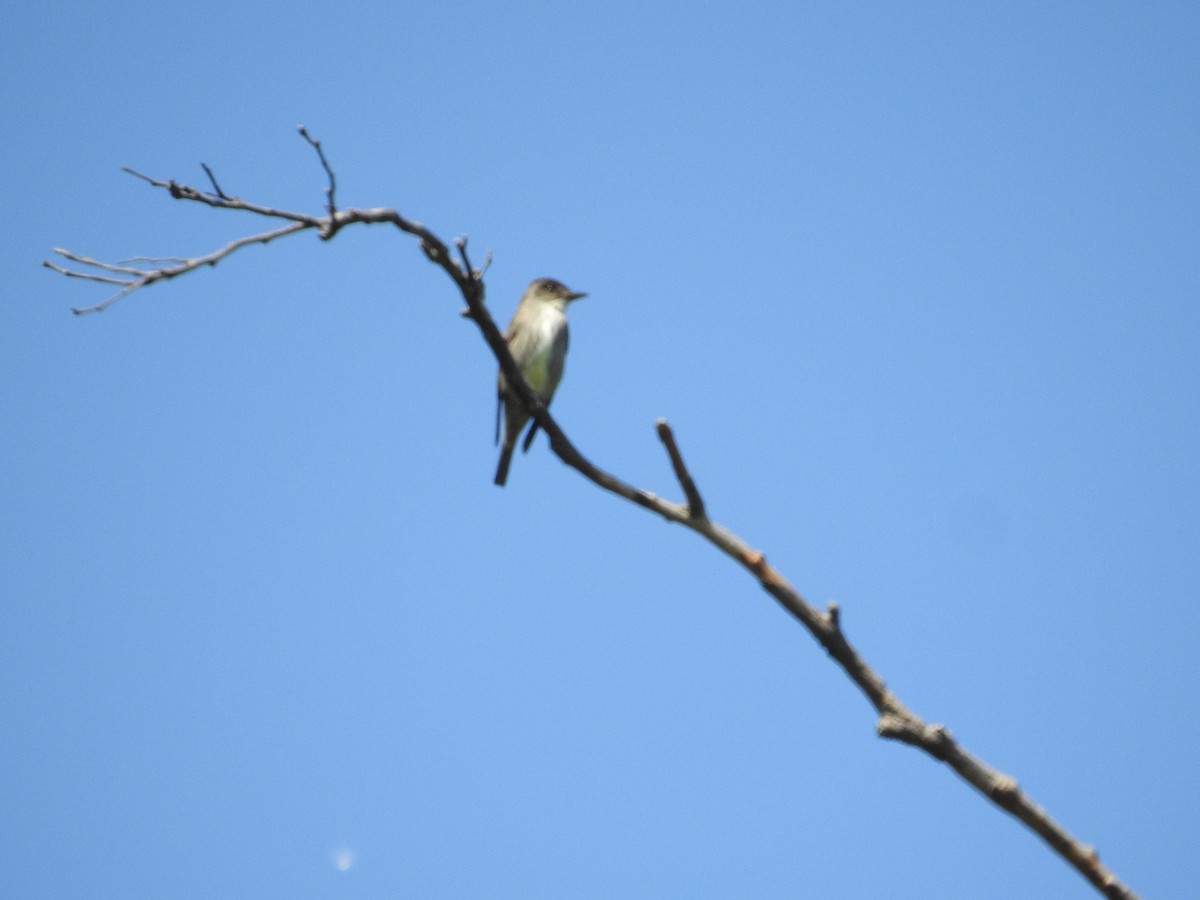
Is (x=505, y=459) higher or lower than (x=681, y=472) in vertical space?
higher

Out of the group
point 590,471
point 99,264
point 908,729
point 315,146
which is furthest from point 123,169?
point 908,729

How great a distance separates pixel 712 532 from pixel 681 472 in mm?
244

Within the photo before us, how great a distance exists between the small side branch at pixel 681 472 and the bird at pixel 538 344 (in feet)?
13.9

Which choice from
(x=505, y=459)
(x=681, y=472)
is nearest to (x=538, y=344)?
(x=505, y=459)

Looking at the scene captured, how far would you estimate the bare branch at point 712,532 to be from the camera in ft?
11.1

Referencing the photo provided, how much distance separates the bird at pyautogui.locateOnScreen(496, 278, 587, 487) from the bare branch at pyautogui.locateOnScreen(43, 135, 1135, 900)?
3847mm

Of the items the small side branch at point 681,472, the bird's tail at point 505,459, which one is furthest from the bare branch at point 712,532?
the bird's tail at point 505,459

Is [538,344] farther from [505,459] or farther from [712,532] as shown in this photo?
[712,532]

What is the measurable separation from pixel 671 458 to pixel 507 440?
14.5 ft

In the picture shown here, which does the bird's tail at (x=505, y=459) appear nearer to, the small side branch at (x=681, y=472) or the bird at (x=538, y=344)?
A: the bird at (x=538, y=344)

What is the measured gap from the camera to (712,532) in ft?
13.4

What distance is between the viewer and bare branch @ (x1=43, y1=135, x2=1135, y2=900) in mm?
3383

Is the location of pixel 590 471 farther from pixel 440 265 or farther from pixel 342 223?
pixel 342 223

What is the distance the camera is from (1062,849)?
338 cm
